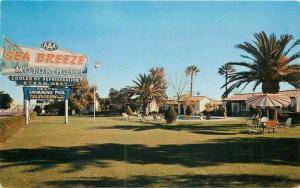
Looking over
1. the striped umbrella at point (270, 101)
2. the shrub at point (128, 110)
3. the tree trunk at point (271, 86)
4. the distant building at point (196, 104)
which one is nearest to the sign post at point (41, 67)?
the striped umbrella at point (270, 101)

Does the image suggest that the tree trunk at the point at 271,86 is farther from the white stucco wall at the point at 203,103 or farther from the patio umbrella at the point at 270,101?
the white stucco wall at the point at 203,103

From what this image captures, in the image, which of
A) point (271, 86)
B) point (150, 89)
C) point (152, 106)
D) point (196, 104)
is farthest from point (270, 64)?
point (196, 104)

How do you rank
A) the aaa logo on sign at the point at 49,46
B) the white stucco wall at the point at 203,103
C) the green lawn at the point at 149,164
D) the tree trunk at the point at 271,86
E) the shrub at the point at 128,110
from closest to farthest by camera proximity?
the green lawn at the point at 149,164, the aaa logo on sign at the point at 49,46, the tree trunk at the point at 271,86, the shrub at the point at 128,110, the white stucco wall at the point at 203,103

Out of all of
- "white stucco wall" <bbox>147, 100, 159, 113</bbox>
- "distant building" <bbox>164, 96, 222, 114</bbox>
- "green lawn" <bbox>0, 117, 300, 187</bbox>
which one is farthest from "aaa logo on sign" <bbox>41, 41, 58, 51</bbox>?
"distant building" <bbox>164, 96, 222, 114</bbox>

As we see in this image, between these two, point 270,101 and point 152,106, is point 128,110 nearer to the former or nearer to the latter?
point 152,106

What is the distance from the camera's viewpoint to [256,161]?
11.2m

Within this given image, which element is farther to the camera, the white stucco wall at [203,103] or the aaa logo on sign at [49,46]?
the white stucco wall at [203,103]

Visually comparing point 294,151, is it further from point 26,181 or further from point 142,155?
point 26,181

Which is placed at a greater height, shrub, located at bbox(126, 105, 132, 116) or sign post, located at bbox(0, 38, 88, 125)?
sign post, located at bbox(0, 38, 88, 125)

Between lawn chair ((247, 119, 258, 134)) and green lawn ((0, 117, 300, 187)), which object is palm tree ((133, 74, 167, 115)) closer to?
lawn chair ((247, 119, 258, 134))

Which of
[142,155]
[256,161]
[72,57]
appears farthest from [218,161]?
[72,57]

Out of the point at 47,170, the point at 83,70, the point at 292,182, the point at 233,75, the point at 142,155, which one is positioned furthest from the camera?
the point at 233,75

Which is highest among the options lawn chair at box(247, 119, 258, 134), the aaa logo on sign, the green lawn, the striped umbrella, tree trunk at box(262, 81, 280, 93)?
the aaa logo on sign

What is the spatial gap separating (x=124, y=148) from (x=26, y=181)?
5.72 meters
